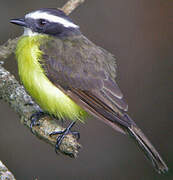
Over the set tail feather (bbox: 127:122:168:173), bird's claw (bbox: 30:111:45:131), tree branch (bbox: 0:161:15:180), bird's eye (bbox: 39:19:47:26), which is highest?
bird's eye (bbox: 39:19:47:26)

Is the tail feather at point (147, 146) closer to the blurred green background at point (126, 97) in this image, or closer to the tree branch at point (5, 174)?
the tree branch at point (5, 174)

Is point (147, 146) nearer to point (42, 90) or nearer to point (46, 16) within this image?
point (42, 90)

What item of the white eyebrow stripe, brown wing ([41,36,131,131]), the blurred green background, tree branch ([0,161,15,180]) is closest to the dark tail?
brown wing ([41,36,131,131])

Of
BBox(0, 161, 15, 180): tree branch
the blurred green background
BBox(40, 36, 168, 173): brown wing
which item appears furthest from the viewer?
the blurred green background

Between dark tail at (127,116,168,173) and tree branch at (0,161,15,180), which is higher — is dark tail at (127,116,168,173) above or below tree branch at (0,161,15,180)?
below

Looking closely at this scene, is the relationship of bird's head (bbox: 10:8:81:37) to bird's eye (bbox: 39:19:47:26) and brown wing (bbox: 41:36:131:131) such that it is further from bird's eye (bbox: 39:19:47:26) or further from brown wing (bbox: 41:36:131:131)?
brown wing (bbox: 41:36:131:131)

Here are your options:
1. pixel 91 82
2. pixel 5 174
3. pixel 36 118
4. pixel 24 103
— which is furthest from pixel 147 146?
pixel 5 174
